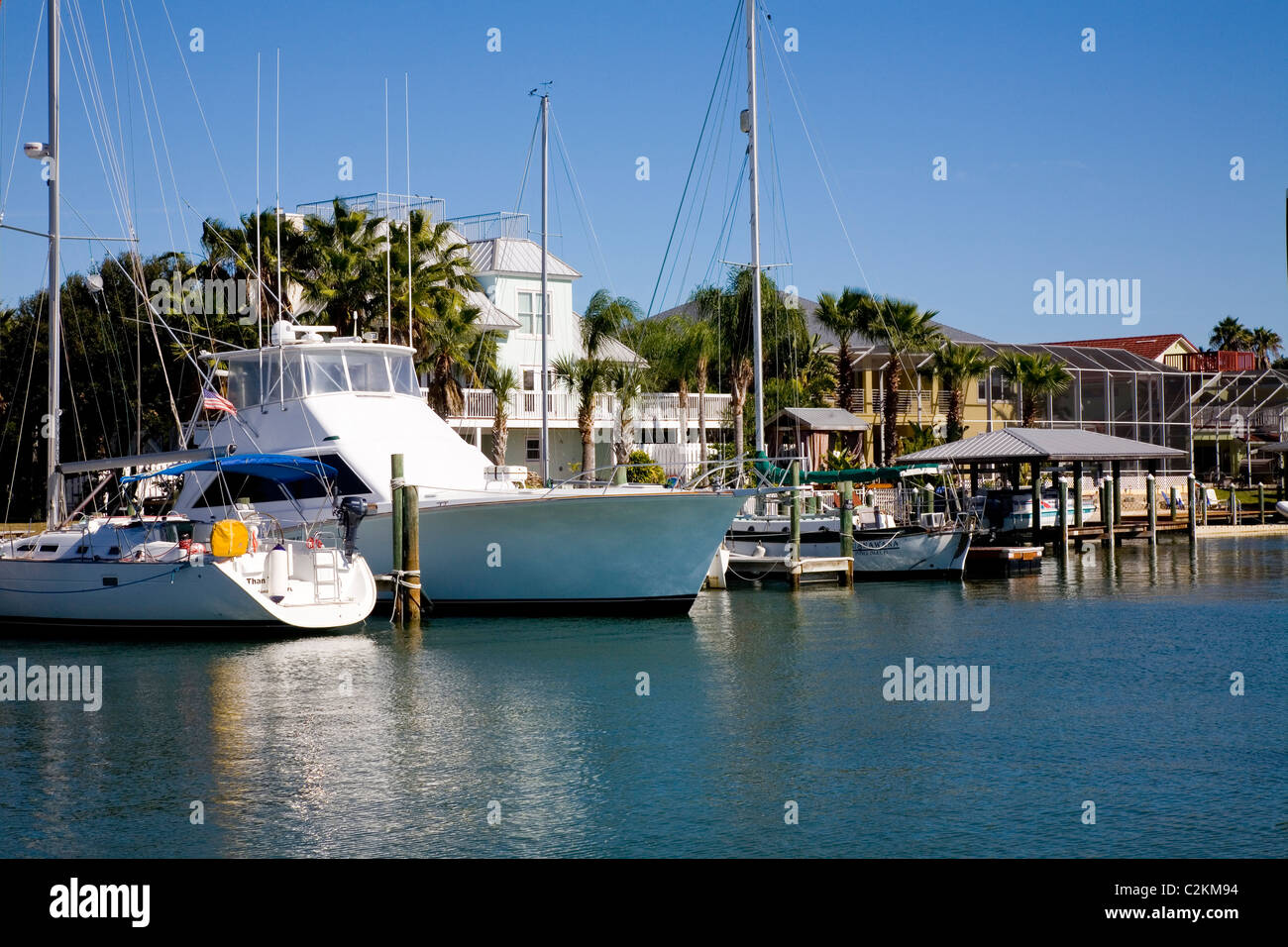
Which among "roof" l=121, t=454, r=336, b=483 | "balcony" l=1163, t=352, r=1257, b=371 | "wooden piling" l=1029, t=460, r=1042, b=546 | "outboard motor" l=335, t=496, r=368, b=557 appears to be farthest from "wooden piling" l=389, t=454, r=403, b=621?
"balcony" l=1163, t=352, r=1257, b=371

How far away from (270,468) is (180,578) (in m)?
3.75

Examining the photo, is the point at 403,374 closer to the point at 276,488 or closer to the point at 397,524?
the point at 276,488

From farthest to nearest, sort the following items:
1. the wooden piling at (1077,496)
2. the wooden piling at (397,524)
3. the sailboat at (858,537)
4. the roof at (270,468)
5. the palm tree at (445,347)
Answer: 1. the wooden piling at (1077,496)
2. the palm tree at (445,347)
3. the sailboat at (858,537)
4. the roof at (270,468)
5. the wooden piling at (397,524)

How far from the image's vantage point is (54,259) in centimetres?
2473

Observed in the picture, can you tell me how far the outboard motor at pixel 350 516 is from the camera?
1024 inches

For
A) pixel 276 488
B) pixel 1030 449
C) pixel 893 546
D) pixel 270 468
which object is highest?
pixel 1030 449

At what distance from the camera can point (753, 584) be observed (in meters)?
35.1

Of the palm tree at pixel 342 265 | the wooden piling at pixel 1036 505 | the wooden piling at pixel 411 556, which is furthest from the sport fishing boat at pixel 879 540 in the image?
the palm tree at pixel 342 265

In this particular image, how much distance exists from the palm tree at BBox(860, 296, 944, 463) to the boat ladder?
35.4 metres

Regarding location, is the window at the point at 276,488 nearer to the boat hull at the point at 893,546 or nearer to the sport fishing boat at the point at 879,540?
the sport fishing boat at the point at 879,540

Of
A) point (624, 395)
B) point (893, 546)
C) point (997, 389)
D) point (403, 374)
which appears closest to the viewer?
A: point (403, 374)

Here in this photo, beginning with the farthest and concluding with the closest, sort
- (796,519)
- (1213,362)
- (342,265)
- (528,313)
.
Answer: (1213,362), (528,313), (342,265), (796,519)

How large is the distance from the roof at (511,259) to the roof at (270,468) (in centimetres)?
2633

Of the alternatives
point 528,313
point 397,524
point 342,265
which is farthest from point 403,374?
point 528,313
